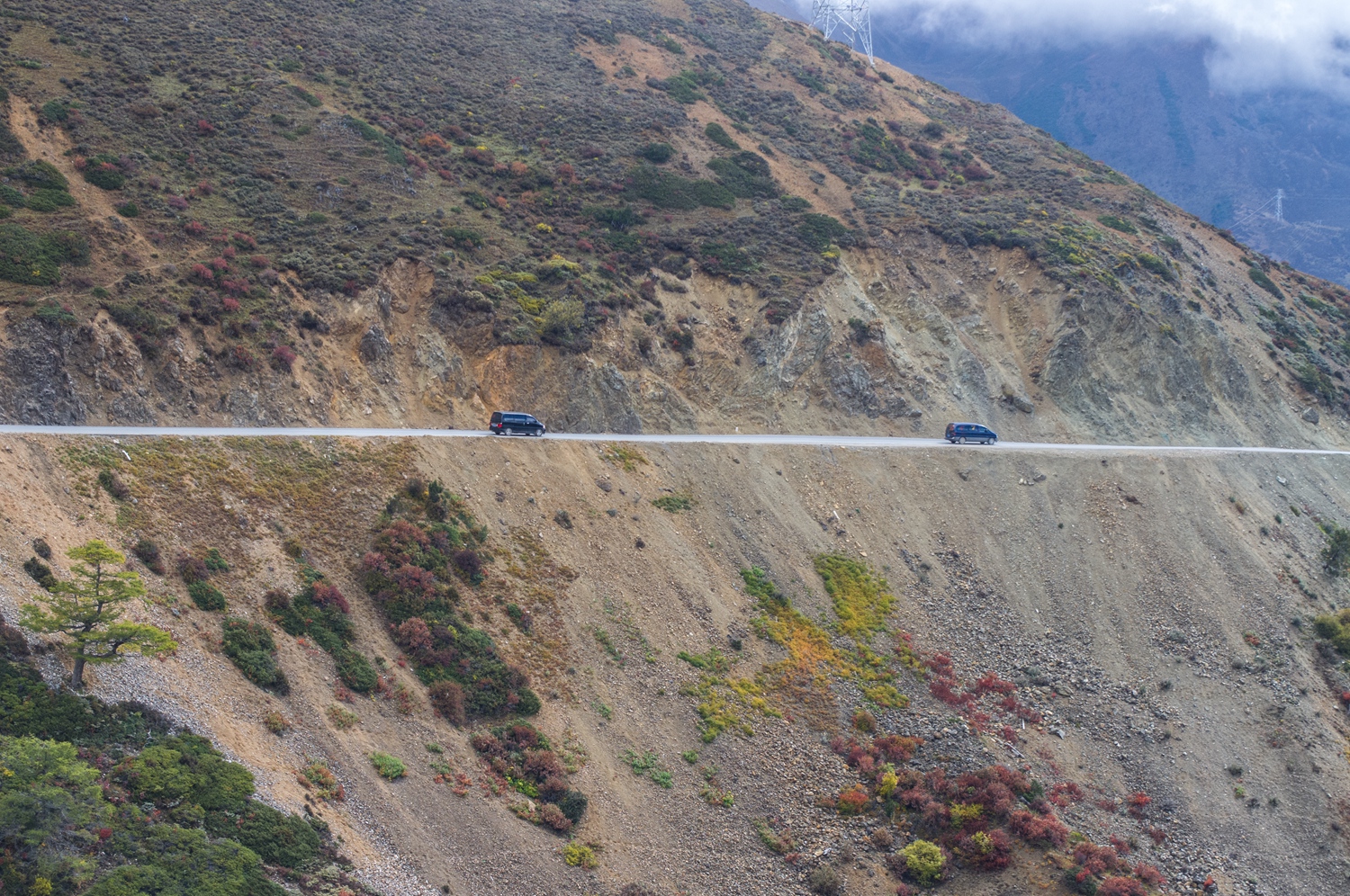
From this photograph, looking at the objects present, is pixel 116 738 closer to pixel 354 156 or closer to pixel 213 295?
pixel 213 295

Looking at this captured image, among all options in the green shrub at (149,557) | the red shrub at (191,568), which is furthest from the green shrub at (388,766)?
the green shrub at (149,557)

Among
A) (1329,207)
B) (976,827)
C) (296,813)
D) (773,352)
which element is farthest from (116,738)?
(1329,207)

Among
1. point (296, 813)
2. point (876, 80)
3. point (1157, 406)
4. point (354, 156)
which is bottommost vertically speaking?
point (296, 813)

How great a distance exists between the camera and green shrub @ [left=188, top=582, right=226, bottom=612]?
25.7 metres

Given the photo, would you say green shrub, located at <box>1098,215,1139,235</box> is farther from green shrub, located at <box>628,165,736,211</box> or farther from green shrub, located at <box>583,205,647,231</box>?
green shrub, located at <box>583,205,647,231</box>

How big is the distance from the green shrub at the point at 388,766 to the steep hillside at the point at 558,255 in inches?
730

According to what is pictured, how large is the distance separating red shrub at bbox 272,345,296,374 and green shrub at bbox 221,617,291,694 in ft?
53.4

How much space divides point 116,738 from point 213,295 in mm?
24850

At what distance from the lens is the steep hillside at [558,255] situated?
3981cm

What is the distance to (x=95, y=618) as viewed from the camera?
69.0ft

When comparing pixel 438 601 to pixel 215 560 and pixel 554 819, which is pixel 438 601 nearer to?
pixel 215 560

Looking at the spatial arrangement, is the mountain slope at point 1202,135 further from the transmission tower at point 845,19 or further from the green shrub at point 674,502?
the green shrub at point 674,502

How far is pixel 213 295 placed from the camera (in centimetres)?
3966

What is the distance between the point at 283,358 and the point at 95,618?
20.2 m
